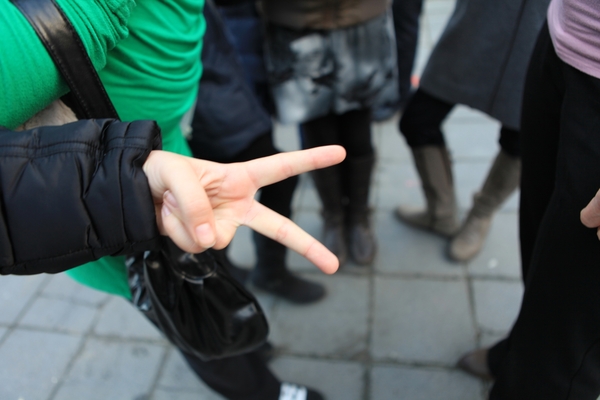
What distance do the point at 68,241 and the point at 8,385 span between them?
4.98 feet

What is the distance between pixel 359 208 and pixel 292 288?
0.53m

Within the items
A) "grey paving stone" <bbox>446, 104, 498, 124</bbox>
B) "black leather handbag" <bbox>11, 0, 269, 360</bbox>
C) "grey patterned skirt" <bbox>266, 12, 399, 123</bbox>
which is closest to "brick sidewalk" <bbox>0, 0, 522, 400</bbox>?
"black leather handbag" <bbox>11, 0, 269, 360</bbox>

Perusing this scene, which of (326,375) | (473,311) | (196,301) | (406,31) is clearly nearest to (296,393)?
(326,375)

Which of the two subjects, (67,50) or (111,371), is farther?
(111,371)

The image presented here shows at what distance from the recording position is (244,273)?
7.10 ft

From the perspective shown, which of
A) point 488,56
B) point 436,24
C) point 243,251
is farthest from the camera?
point 436,24

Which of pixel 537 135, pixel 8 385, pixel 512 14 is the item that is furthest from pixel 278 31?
pixel 8 385

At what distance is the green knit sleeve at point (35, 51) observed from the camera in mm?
703

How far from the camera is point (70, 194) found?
2.30 ft

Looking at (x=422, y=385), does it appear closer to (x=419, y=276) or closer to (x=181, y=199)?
(x=419, y=276)

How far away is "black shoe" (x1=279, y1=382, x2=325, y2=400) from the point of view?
1.58 metres

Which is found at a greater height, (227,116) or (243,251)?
(227,116)

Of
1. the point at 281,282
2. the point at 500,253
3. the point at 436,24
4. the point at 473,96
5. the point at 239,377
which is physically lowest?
the point at 436,24

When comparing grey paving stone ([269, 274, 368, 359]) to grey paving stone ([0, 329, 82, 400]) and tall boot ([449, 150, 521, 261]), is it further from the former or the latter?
grey paving stone ([0, 329, 82, 400])
